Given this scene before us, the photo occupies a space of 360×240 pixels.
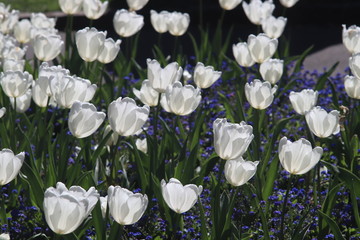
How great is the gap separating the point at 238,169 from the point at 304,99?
2.60 ft

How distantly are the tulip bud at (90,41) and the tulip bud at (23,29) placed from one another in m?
1.06

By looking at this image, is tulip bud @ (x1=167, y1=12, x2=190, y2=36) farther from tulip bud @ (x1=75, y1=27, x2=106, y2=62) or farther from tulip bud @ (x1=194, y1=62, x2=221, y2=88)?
tulip bud @ (x1=75, y1=27, x2=106, y2=62)

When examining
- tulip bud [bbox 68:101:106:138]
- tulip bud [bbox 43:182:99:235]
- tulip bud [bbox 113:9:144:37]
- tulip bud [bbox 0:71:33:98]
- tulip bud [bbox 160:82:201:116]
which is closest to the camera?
tulip bud [bbox 43:182:99:235]

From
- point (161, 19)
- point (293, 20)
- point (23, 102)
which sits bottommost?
point (293, 20)

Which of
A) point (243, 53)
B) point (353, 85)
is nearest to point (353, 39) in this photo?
point (353, 85)

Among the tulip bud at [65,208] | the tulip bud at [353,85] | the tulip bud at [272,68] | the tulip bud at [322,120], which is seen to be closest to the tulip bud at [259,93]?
the tulip bud at [322,120]

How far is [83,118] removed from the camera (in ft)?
9.29

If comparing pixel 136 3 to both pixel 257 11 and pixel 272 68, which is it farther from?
pixel 272 68

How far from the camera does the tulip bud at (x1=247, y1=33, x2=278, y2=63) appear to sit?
13.0 ft

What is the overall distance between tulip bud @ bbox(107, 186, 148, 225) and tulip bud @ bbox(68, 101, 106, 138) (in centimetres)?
47

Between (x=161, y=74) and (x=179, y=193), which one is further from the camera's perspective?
(x=161, y=74)

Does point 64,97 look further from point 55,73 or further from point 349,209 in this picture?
point 349,209

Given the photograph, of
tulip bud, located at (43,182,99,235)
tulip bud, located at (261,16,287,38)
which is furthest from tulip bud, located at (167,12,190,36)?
tulip bud, located at (43,182,99,235)

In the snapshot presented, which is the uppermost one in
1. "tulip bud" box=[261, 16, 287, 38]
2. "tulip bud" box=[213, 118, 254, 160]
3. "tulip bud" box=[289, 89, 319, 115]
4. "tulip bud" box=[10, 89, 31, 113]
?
"tulip bud" box=[213, 118, 254, 160]
